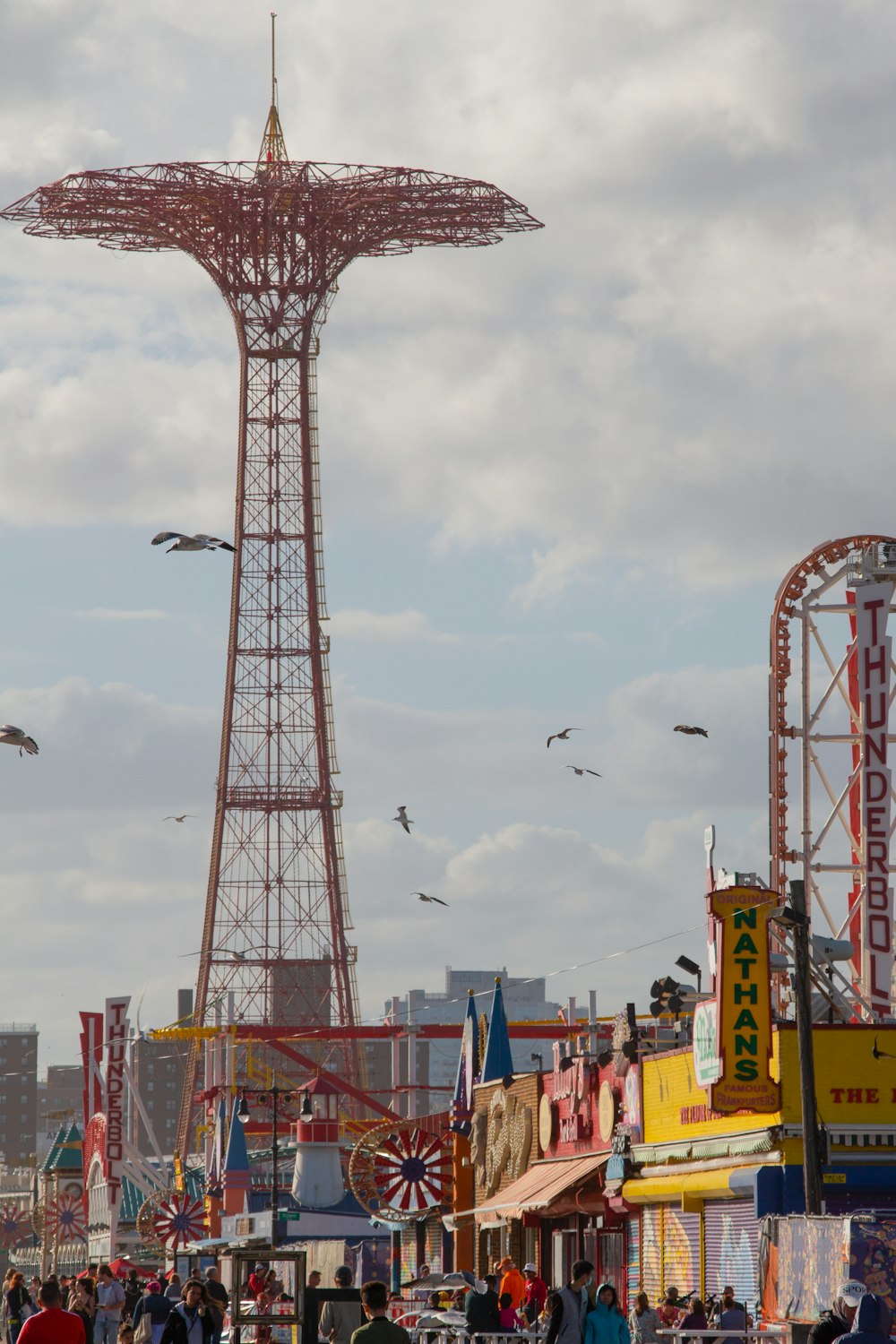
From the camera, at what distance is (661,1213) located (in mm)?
40531

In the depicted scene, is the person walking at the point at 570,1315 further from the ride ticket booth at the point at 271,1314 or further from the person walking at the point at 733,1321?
the person walking at the point at 733,1321

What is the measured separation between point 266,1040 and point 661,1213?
48.8 m

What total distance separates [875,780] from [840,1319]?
29.5 metres

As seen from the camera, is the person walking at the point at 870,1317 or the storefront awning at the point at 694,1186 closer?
the person walking at the point at 870,1317

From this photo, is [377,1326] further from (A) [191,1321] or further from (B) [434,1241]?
(B) [434,1241]

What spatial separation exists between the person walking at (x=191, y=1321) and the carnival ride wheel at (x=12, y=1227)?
15276 centimetres

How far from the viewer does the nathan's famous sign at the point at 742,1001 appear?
35.0m

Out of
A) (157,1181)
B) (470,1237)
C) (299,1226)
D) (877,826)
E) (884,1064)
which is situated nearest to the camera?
(884,1064)

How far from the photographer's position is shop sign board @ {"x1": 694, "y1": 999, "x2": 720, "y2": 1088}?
35.7m

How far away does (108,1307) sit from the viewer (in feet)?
119

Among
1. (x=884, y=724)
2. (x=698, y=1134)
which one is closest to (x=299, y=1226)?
(x=884, y=724)

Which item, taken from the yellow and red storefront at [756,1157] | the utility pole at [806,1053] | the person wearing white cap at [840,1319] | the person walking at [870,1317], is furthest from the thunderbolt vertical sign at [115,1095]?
the person walking at [870,1317]

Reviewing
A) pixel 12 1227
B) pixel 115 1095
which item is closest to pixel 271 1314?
pixel 115 1095

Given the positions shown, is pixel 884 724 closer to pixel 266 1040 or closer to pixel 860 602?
pixel 860 602
